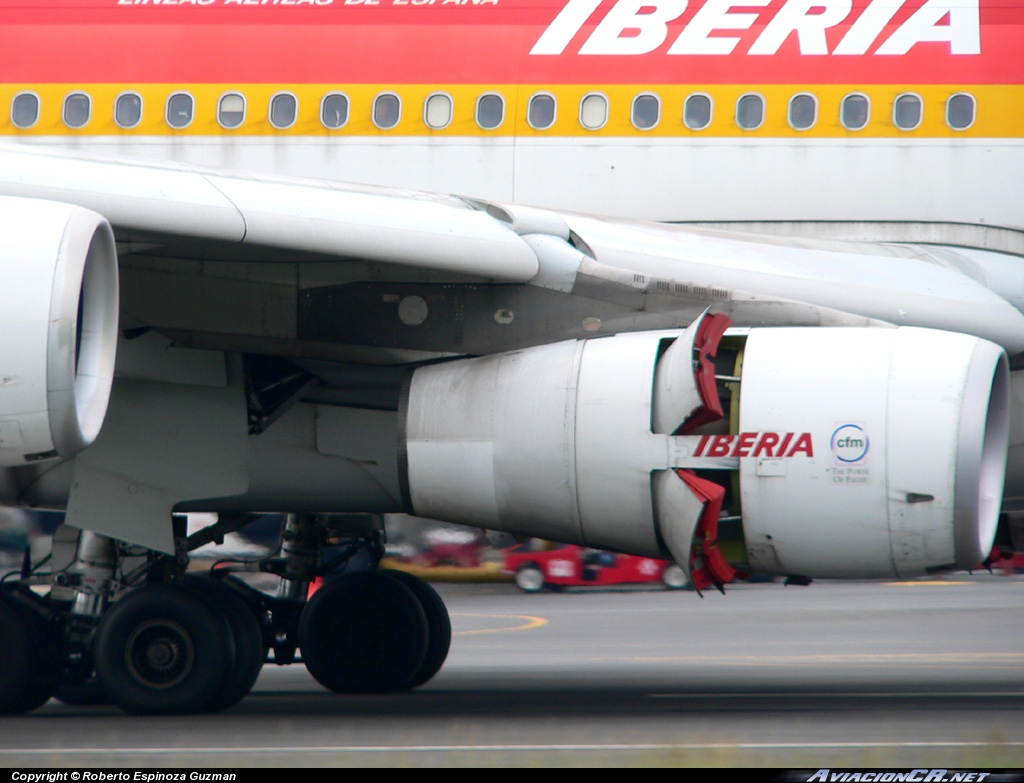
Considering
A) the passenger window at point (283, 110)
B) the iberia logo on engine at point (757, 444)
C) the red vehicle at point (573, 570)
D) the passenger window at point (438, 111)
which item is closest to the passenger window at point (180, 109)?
the passenger window at point (283, 110)

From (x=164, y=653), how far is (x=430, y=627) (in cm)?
287

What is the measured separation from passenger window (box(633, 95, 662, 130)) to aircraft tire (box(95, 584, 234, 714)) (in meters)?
4.33

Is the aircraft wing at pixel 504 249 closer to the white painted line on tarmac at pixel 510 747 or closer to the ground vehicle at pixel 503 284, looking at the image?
the ground vehicle at pixel 503 284

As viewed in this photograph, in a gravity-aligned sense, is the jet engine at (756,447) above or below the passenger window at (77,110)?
below

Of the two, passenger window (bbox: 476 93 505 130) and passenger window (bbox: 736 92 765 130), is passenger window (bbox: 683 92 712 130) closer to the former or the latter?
passenger window (bbox: 736 92 765 130)

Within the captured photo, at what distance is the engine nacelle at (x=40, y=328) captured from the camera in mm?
6934

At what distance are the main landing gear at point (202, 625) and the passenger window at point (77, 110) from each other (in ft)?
9.56

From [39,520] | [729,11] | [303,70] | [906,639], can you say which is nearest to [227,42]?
[303,70]

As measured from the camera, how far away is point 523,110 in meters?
9.91

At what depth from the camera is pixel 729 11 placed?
9766mm

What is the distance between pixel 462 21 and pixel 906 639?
10.4 meters

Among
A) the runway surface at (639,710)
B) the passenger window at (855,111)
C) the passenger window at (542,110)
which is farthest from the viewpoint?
the passenger window at (542,110)

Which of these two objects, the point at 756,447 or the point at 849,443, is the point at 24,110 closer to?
the point at 756,447

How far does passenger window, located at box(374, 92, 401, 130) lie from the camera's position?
10008 mm
